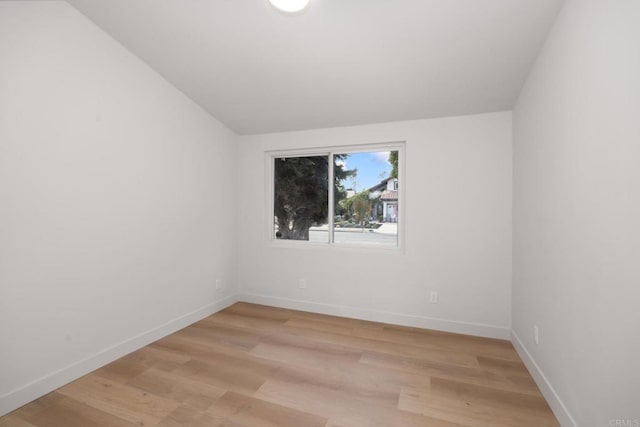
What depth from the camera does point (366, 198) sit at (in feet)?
11.0

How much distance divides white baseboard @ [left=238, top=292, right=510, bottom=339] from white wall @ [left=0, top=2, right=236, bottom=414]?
94 cm

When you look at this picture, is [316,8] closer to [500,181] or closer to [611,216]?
[611,216]

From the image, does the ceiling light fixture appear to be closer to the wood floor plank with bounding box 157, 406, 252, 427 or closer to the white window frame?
the white window frame

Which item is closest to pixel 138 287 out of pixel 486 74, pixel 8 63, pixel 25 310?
pixel 25 310

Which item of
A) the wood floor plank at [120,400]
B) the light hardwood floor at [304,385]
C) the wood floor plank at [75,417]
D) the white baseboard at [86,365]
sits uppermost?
the white baseboard at [86,365]

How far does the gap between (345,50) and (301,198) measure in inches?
74.7

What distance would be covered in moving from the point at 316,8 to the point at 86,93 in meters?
1.81

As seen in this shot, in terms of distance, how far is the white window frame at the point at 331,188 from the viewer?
312 centimetres

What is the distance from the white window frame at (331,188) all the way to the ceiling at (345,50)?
1.22 feet

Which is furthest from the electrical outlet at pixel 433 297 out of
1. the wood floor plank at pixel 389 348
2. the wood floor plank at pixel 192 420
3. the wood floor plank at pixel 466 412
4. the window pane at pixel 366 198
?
the wood floor plank at pixel 192 420

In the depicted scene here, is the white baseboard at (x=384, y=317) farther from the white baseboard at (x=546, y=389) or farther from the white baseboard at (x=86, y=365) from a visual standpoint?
the white baseboard at (x=86, y=365)

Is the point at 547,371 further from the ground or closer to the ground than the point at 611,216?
closer to the ground

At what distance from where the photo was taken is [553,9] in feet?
5.55

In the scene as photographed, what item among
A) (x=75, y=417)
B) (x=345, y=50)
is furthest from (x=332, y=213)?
(x=75, y=417)
